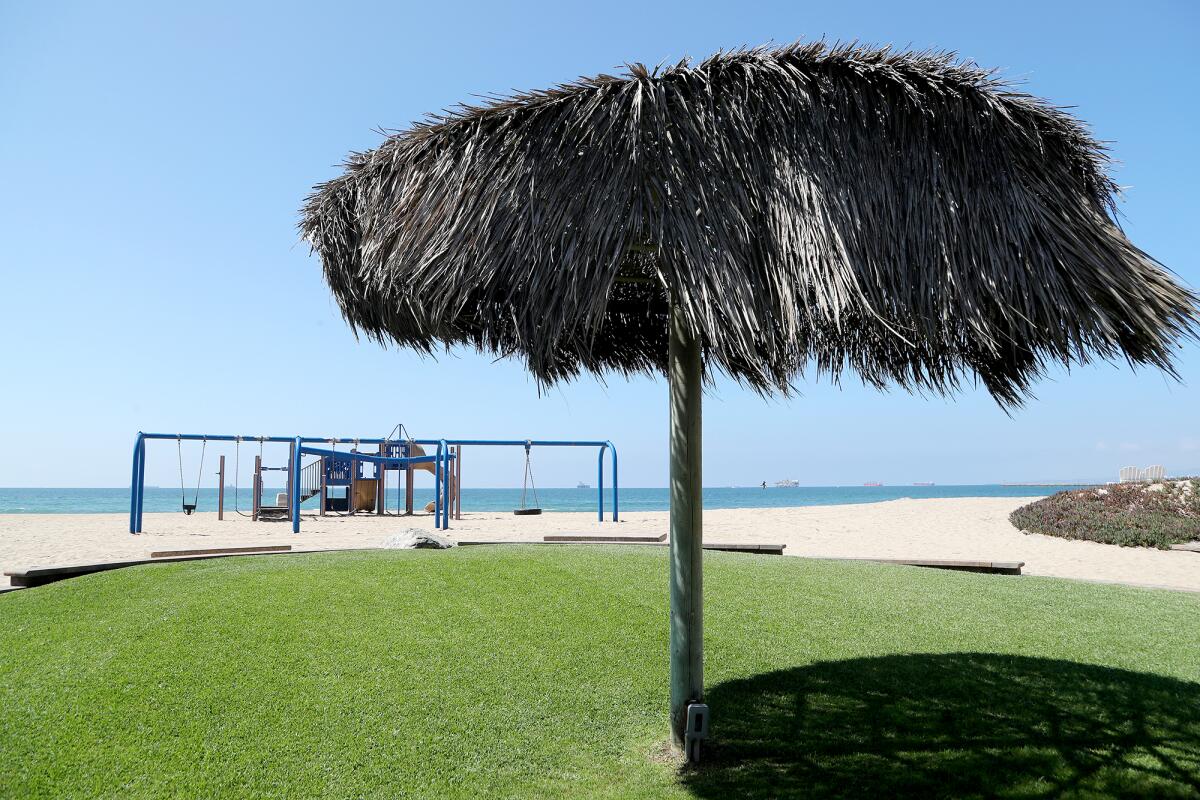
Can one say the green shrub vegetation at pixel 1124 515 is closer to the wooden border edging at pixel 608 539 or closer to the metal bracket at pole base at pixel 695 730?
the wooden border edging at pixel 608 539

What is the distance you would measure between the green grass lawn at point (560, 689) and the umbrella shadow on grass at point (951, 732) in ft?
0.05

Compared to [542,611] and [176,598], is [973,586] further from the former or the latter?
[176,598]

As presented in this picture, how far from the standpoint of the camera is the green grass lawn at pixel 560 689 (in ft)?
11.1

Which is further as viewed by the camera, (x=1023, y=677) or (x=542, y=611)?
(x=542, y=611)

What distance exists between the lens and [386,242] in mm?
3279

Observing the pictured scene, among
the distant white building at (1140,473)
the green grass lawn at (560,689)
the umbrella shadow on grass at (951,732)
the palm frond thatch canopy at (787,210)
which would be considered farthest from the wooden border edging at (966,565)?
the distant white building at (1140,473)

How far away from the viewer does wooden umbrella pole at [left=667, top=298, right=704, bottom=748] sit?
144 inches

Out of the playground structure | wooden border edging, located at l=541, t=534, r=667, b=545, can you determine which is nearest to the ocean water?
the playground structure

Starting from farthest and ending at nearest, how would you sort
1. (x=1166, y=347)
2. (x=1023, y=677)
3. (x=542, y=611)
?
1. (x=542, y=611)
2. (x=1023, y=677)
3. (x=1166, y=347)

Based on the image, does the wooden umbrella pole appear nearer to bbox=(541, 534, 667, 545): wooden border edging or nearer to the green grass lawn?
the green grass lawn

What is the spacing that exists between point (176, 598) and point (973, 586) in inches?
275

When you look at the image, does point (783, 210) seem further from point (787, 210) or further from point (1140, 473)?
point (1140, 473)

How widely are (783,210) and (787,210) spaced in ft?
0.05

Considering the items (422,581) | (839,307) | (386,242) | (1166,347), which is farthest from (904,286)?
(422,581)
